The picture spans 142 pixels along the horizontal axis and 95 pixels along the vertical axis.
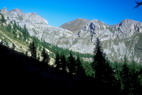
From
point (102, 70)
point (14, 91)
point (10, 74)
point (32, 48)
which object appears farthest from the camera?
point (32, 48)

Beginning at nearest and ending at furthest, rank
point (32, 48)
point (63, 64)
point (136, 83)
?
point (136, 83) < point (63, 64) < point (32, 48)

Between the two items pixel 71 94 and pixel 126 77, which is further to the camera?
pixel 126 77

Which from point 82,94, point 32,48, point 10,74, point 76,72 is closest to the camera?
point 10,74

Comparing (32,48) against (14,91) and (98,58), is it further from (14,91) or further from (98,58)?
(14,91)

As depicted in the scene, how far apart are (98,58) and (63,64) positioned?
145ft

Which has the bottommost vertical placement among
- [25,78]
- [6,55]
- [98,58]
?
[25,78]

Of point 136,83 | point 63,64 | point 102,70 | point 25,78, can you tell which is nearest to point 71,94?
point 25,78

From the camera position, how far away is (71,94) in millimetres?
21875

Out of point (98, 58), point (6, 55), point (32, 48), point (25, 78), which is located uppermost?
point (32, 48)

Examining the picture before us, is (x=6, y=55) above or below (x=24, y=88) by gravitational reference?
above

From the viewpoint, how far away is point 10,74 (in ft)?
63.9

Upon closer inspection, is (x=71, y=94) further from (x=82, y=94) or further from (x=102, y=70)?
(x=102, y=70)

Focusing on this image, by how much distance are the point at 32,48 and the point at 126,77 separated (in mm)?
54336

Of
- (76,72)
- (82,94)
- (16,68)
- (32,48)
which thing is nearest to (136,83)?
Answer: (76,72)
